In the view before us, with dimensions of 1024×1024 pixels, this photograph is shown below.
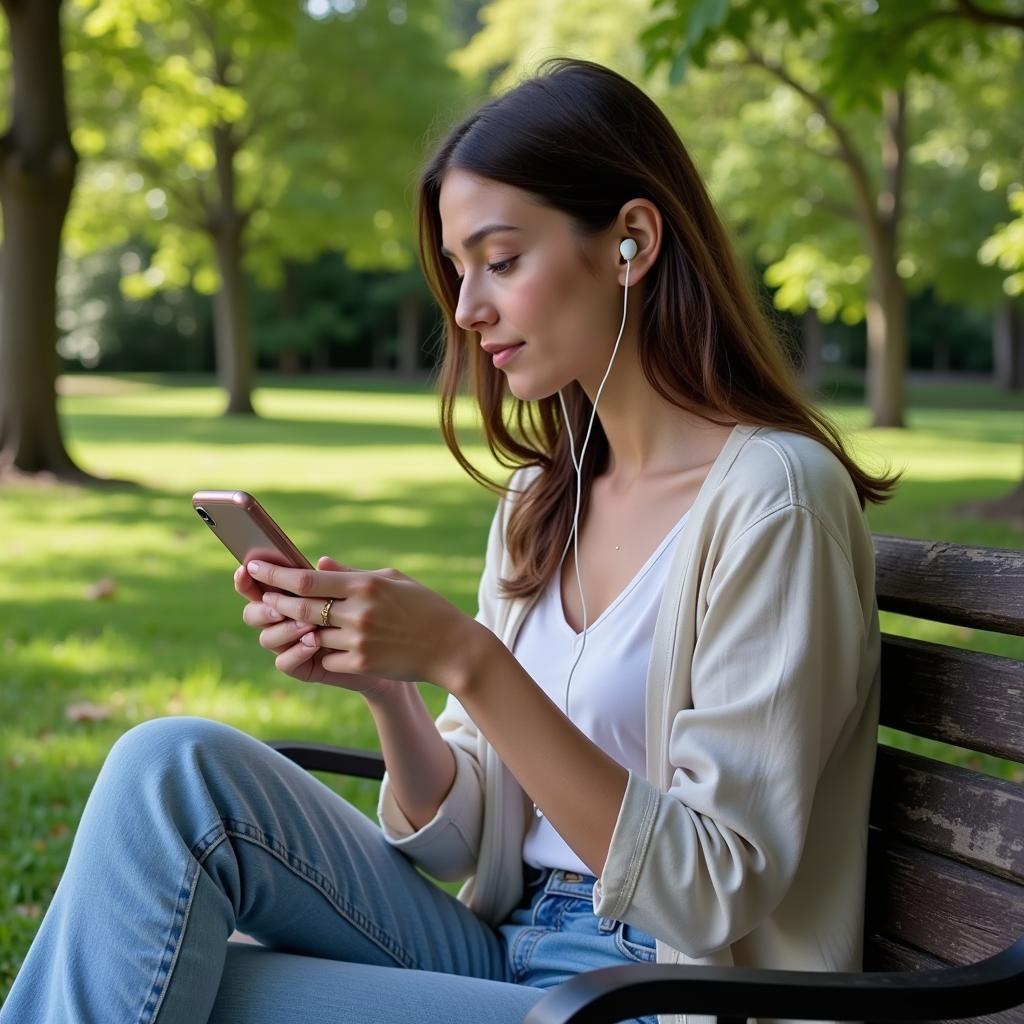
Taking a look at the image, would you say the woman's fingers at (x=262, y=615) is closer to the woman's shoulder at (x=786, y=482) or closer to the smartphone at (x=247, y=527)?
the smartphone at (x=247, y=527)

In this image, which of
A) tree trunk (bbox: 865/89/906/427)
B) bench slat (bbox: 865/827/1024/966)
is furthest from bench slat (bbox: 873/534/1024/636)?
tree trunk (bbox: 865/89/906/427)

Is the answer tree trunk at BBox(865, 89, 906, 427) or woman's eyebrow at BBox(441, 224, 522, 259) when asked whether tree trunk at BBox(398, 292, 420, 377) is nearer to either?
tree trunk at BBox(865, 89, 906, 427)

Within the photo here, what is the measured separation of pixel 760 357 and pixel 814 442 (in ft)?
A: 0.67

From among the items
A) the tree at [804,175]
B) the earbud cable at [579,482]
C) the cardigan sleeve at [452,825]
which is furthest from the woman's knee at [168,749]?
the tree at [804,175]

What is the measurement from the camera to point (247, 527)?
188 centimetres

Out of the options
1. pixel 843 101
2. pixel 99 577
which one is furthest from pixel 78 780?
pixel 843 101

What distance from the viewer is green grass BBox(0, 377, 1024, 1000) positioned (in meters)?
4.52

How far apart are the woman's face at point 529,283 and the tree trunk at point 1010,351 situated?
43277mm

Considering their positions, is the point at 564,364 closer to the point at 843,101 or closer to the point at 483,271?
the point at 483,271

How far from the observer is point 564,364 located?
217cm

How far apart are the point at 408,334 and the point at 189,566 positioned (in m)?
40.1

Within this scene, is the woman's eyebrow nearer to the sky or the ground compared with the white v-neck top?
nearer to the sky

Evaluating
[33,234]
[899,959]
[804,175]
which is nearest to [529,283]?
[899,959]

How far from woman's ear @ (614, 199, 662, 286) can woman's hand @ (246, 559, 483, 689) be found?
66 centimetres
